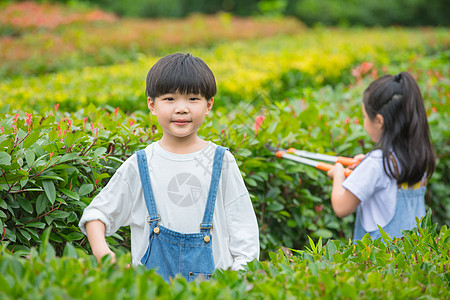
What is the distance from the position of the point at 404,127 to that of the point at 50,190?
1.92 meters

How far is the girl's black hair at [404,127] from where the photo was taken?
2.71 m

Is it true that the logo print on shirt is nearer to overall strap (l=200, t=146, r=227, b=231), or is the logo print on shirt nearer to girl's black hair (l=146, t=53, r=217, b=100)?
overall strap (l=200, t=146, r=227, b=231)

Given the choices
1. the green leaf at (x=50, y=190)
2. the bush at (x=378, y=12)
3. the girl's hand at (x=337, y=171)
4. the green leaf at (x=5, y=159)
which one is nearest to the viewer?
the green leaf at (x=5, y=159)

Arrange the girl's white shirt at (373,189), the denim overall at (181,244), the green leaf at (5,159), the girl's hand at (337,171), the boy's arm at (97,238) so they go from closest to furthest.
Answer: the boy's arm at (97,238), the denim overall at (181,244), the green leaf at (5,159), the girl's white shirt at (373,189), the girl's hand at (337,171)

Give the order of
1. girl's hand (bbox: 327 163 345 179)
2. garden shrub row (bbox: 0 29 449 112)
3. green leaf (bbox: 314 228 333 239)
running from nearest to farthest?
girl's hand (bbox: 327 163 345 179), green leaf (bbox: 314 228 333 239), garden shrub row (bbox: 0 29 449 112)

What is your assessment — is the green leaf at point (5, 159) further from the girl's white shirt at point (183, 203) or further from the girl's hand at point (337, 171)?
the girl's hand at point (337, 171)

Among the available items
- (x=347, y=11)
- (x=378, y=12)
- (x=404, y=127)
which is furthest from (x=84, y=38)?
(x=378, y=12)

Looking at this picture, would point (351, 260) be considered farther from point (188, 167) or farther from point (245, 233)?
point (188, 167)

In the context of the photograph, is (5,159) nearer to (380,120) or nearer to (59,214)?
(59,214)

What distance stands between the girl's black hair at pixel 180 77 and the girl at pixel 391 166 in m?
1.20

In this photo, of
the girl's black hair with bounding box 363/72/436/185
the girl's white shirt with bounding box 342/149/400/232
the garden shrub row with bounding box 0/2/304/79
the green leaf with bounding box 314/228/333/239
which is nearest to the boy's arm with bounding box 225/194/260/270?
the girl's white shirt with bounding box 342/149/400/232

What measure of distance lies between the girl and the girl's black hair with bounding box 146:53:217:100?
3.94 ft

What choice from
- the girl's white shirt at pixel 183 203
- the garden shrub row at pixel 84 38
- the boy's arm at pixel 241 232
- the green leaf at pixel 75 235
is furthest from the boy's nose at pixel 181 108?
the garden shrub row at pixel 84 38

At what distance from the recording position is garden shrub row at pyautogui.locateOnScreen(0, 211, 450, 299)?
135 centimetres
